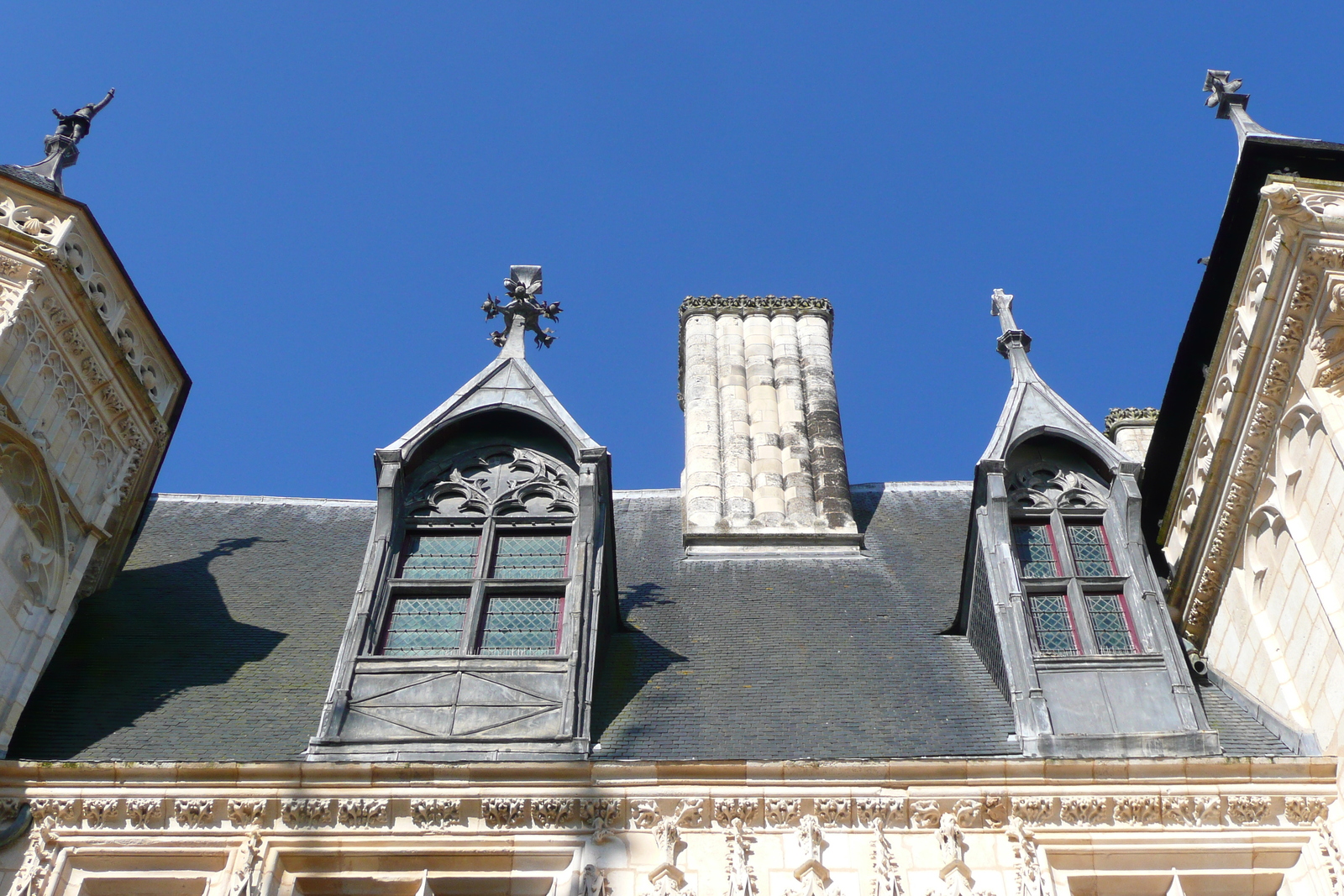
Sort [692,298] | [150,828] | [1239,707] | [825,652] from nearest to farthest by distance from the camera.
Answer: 1. [150,828]
2. [1239,707]
3. [825,652]
4. [692,298]

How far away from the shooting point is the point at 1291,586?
24.9 feet

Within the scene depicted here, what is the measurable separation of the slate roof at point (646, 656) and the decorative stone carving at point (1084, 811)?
0.67m

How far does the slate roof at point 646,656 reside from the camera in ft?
24.8

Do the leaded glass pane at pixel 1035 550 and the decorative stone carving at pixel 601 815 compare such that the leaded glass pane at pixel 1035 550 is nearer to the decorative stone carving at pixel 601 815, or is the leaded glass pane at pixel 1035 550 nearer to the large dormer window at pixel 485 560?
the large dormer window at pixel 485 560

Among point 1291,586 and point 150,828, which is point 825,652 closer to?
point 1291,586

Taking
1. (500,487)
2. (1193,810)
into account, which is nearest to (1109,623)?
(1193,810)

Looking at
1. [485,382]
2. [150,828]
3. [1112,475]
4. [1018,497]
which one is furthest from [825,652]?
[150,828]

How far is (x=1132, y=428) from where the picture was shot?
49.8ft

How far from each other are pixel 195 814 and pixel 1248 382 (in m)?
6.43

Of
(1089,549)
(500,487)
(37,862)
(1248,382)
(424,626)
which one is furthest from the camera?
(500,487)

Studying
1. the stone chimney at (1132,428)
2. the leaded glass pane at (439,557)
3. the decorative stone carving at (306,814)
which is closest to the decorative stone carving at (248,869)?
the decorative stone carving at (306,814)

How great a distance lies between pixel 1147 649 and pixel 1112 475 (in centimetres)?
160

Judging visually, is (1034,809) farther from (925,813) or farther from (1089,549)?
(1089,549)

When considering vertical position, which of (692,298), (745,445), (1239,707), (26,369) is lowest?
(1239,707)
